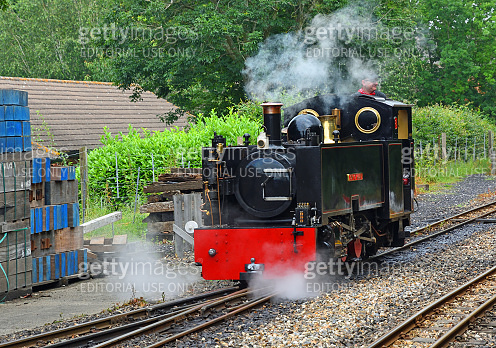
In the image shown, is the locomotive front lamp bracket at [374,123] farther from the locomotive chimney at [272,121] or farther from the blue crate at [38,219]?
the blue crate at [38,219]

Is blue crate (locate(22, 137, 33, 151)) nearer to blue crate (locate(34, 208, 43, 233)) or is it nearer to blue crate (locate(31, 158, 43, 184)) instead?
blue crate (locate(31, 158, 43, 184))

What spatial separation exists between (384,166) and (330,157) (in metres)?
1.95

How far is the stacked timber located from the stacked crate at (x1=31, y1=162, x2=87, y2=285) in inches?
98.2

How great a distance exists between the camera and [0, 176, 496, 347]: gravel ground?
669cm

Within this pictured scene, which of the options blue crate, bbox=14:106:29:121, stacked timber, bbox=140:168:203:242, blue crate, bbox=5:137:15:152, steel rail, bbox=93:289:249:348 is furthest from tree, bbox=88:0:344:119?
steel rail, bbox=93:289:249:348

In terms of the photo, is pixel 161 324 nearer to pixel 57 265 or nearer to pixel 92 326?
pixel 92 326

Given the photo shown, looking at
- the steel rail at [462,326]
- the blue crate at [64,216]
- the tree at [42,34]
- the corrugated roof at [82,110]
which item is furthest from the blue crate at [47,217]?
the tree at [42,34]

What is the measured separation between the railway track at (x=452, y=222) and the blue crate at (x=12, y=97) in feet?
20.5

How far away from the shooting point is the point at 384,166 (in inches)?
410

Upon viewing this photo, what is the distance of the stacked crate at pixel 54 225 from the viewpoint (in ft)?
31.8

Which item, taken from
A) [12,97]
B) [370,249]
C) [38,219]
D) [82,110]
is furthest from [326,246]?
[82,110]

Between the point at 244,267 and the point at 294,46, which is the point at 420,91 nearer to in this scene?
the point at 294,46

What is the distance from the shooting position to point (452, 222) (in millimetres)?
15305

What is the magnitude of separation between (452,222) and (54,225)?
9.33 m
